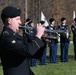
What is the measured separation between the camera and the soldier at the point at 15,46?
4238 mm

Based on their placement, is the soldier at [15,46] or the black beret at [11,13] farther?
the black beret at [11,13]

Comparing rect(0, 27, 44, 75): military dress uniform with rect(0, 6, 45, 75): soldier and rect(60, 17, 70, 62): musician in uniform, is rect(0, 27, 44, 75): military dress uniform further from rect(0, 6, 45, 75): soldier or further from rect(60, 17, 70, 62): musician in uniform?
rect(60, 17, 70, 62): musician in uniform

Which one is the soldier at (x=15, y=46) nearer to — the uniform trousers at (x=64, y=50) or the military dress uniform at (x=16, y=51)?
the military dress uniform at (x=16, y=51)

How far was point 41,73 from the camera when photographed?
11.5m

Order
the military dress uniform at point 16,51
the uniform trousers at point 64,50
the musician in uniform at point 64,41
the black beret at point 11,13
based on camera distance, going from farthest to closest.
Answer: the uniform trousers at point 64,50 < the musician in uniform at point 64,41 < the black beret at point 11,13 < the military dress uniform at point 16,51

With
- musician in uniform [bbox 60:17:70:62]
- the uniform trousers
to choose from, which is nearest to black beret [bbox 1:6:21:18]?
musician in uniform [bbox 60:17:70:62]

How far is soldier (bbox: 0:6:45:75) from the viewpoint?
4238mm

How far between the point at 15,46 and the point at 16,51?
0.20 ft

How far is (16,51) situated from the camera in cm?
425

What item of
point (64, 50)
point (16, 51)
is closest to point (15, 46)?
point (16, 51)

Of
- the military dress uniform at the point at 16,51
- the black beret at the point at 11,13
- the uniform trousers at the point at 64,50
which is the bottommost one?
the uniform trousers at the point at 64,50

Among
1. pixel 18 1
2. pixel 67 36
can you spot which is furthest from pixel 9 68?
pixel 18 1

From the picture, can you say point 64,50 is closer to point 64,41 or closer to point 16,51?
point 64,41

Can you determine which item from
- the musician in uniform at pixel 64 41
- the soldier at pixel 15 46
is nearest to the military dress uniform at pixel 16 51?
the soldier at pixel 15 46
